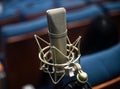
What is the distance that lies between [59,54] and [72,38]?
0.90 ft

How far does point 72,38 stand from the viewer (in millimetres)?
660

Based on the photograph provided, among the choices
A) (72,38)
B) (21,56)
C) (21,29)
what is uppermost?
(72,38)

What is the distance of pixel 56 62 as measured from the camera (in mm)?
392

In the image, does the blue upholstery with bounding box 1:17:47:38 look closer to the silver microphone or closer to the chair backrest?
the chair backrest

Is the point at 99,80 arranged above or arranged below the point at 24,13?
above

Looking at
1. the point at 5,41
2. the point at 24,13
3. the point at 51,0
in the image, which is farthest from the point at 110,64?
the point at 51,0

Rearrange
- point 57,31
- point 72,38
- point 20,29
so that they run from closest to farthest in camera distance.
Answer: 1. point 57,31
2. point 72,38
3. point 20,29

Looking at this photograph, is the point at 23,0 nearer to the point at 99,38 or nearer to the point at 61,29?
the point at 99,38

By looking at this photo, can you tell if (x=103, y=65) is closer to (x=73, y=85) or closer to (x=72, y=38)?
(x=72, y=38)

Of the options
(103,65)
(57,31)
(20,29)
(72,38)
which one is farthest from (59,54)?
(20,29)

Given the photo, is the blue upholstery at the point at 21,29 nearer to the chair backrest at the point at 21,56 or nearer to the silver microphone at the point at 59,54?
the chair backrest at the point at 21,56

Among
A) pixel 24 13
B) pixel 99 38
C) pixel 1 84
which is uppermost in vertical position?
pixel 99 38

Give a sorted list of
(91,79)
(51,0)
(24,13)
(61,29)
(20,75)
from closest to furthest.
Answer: (61,29) → (91,79) → (20,75) → (24,13) → (51,0)

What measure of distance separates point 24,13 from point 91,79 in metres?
1.22
